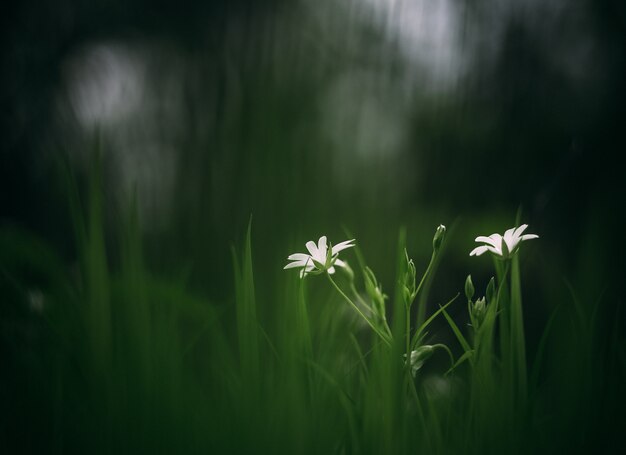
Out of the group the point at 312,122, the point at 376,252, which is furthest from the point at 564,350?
the point at 312,122

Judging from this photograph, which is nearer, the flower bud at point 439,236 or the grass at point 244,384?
the grass at point 244,384

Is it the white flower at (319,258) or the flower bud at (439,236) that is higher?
the flower bud at (439,236)

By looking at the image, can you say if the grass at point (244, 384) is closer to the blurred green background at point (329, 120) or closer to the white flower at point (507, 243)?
the white flower at point (507, 243)

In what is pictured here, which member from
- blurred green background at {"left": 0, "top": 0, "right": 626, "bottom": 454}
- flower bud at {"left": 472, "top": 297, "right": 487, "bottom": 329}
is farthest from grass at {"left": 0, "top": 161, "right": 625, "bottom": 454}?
blurred green background at {"left": 0, "top": 0, "right": 626, "bottom": 454}

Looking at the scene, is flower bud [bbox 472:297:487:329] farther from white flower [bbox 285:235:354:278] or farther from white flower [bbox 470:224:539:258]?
white flower [bbox 285:235:354:278]

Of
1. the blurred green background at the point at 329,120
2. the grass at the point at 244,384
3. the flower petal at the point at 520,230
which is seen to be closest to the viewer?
the grass at the point at 244,384

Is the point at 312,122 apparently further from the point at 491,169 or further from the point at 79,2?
the point at 79,2

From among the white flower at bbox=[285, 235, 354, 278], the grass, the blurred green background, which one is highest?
the blurred green background

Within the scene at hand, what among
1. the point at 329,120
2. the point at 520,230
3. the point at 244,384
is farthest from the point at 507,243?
the point at 329,120

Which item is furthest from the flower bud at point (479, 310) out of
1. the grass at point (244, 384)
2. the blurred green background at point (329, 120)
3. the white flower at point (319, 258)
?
the blurred green background at point (329, 120)
